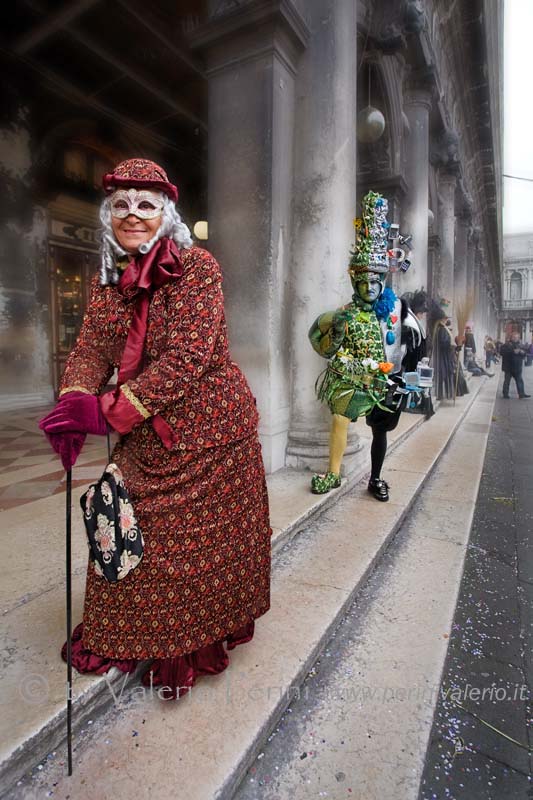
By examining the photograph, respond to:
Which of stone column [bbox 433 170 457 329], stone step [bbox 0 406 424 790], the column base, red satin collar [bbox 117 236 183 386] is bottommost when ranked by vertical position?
stone step [bbox 0 406 424 790]

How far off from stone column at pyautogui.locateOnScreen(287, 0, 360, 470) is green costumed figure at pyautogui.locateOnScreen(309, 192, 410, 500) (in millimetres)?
968

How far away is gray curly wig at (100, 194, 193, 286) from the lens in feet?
5.18

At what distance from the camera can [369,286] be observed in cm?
313

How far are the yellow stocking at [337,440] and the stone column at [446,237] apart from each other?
8.93 meters

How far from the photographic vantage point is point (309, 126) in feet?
13.8

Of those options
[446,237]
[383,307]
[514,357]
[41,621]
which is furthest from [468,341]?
[41,621]

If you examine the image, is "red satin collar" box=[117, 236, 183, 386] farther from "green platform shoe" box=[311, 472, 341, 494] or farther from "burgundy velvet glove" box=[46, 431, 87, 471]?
"green platform shoe" box=[311, 472, 341, 494]

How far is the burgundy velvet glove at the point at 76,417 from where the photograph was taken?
1324mm

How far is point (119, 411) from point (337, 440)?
2529 mm

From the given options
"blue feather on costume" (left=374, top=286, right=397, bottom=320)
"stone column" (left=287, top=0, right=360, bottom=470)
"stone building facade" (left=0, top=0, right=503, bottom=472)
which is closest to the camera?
"blue feather on costume" (left=374, top=286, right=397, bottom=320)

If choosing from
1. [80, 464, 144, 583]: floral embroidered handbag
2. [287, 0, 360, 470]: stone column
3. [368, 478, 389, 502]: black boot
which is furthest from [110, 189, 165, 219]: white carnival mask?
[368, 478, 389, 502]: black boot

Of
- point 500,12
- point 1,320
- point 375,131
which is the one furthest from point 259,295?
point 500,12

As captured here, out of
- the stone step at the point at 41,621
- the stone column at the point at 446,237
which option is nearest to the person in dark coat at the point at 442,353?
the stone column at the point at 446,237

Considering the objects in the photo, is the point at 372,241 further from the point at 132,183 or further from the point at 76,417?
the point at 76,417
